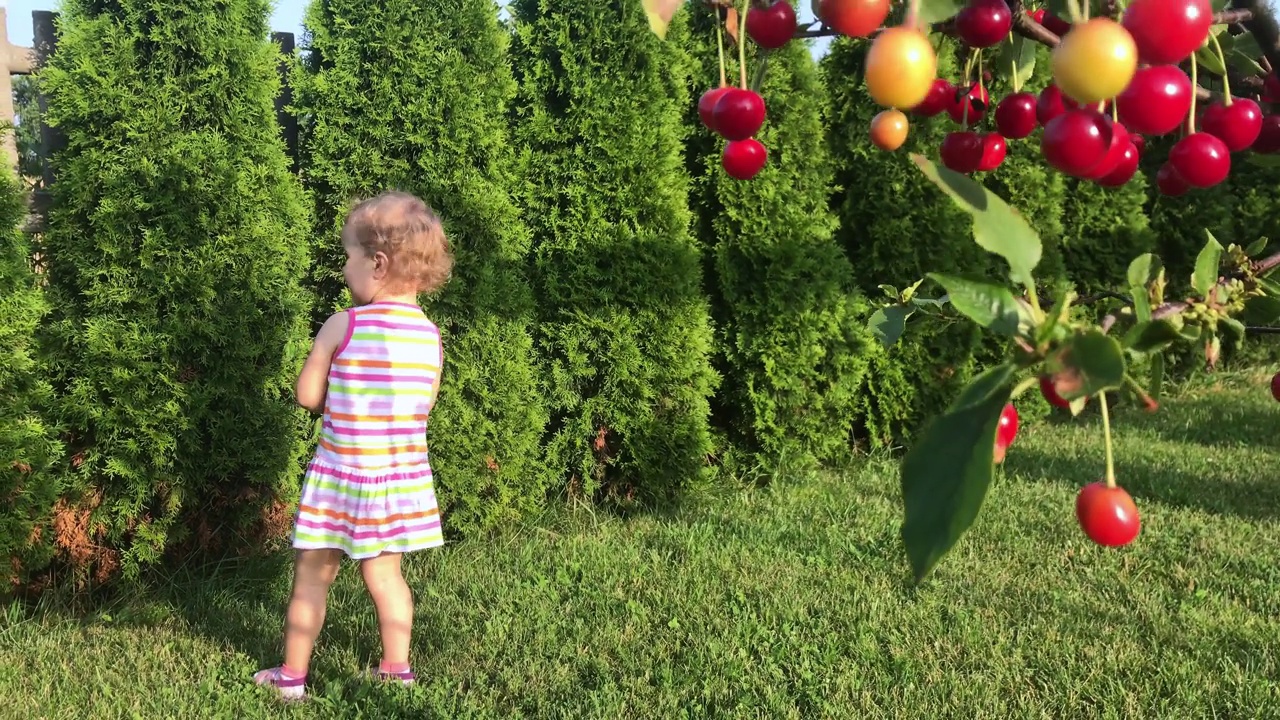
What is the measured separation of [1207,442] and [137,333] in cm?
489

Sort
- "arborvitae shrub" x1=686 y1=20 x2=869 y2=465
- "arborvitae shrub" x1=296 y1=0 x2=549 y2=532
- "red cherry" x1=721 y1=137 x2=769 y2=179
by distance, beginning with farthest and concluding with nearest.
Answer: "arborvitae shrub" x1=686 y1=20 x2=869 y2=465 → "arborvitae shrub" x1=296 y1=0 x2=549 y2=532 → "red cherry" x1=721 y1=137 x2=769 y2=179

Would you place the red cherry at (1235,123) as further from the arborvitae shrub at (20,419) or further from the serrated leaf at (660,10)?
the arborvitae shrub at (20,419)

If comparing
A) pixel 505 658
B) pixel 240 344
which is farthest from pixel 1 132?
pixel 505 658

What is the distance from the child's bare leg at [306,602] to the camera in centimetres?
264

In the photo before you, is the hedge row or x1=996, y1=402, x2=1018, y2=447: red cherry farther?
the hedge row

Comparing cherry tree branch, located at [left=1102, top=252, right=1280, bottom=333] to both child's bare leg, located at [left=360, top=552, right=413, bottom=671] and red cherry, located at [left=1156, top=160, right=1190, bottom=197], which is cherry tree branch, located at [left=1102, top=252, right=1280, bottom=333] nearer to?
red cherry, located at [left=1156, top=160, right=1190, bottom=197]

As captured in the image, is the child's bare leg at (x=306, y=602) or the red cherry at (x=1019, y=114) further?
the child's bare leg at (x=306, y=602)

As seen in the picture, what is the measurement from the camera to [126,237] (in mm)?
3213

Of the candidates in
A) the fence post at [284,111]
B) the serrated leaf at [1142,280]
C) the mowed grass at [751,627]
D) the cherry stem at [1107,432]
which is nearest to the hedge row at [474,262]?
the fence post at [284,111]

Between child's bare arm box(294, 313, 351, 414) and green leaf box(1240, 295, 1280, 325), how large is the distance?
220 cm

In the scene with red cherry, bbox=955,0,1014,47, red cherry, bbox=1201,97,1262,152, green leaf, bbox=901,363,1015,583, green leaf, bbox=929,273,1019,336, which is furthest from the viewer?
red cherry, bbox=1201,97,1262,152

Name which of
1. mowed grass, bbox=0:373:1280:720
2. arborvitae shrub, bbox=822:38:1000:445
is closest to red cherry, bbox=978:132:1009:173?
mowed grass, bbox=0:373:1280:720

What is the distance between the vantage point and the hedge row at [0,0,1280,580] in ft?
10.5

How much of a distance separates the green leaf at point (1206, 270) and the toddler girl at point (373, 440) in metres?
2.17
